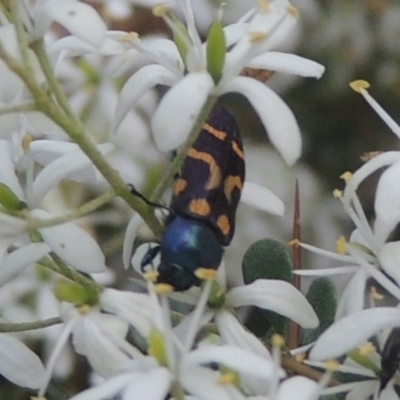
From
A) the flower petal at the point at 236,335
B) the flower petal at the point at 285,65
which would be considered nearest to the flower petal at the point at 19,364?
the flower petal at the point at 236,335

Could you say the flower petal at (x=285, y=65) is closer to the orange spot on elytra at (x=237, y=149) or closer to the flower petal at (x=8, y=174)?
the orange spot on elytra at (x=237, y=149)

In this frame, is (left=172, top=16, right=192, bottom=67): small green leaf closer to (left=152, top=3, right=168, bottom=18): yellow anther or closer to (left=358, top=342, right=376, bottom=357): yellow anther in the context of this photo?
(left=152, top=3, right=168, bottom=18): yellow anther

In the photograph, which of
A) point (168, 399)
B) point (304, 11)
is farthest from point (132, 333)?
point (304, 11)

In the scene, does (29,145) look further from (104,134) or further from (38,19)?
(104,134)

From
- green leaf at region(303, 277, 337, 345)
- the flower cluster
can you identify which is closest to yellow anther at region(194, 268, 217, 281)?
the flower cluster

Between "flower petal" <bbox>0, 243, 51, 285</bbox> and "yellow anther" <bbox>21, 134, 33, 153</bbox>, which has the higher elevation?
"yellow anther" <bbox>21, 134, 33, 153</bbox>

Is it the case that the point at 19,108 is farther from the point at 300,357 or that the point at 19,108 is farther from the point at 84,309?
the point at 300,357

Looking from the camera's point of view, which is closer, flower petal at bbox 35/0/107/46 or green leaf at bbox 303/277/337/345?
flower petal at bbox 35/0/107/46

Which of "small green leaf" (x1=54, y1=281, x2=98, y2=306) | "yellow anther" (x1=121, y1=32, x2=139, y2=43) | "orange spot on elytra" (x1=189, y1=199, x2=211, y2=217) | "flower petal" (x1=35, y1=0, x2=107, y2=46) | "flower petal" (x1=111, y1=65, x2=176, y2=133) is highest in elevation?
"flower petal" (x1=35, y1=0, x2=107, y2=46)
